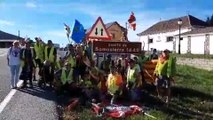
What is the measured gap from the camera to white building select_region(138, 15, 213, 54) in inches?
2341

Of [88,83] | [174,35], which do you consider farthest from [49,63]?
[174,35]

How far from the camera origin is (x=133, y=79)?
1559 centimetres

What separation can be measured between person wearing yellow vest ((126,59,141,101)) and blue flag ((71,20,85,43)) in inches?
87.1

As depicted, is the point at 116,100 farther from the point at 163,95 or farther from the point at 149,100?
the point at 163,95

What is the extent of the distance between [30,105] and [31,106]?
134mm

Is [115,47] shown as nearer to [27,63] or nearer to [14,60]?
[27,63]

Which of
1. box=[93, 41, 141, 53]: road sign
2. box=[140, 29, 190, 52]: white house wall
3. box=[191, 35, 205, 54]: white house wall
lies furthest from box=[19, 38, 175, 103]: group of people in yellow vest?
box=[140, 29, 190, 52]: white house wall

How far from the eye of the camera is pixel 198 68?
36.4m

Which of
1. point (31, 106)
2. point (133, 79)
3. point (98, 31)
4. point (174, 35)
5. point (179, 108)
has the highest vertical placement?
point (174, 35)

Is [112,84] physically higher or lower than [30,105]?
higher

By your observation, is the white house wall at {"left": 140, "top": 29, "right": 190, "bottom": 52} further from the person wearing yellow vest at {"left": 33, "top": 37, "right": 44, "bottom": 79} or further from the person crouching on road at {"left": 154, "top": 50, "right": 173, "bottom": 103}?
the person crouching on road at {"left": 154, "top": 50, "right": 173, "bottom": 103}

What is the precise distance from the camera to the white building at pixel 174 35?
2341 inches

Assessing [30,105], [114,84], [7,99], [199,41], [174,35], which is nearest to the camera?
[30,105]

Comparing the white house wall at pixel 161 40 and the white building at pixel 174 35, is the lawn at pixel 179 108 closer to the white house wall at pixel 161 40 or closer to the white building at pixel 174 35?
the white building at pixel 174 35
